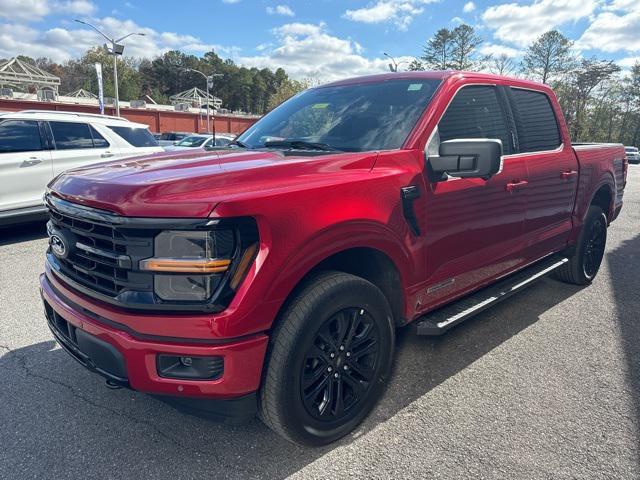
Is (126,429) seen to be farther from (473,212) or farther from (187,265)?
(473,212)

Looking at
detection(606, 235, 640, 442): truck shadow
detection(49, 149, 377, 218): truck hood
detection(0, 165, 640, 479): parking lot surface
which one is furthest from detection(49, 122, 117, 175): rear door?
detection(606, 235, 640, 442): truck shadow

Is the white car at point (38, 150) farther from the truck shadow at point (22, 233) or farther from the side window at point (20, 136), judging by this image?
the truck shadow at point (22, 233)

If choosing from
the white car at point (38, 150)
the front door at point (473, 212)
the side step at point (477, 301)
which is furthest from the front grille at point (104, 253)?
the white car at point (38, 150)

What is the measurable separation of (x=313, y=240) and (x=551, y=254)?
3096mm

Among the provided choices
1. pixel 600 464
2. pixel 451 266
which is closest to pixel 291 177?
pixel 451 266

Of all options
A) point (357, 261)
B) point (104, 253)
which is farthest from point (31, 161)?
point (357, 261)

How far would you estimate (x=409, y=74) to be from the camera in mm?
3234

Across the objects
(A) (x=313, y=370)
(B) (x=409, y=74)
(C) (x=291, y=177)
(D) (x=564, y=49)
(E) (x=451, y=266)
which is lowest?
(A) (x=313, y=370)

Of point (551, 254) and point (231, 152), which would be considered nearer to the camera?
point (231, 152)

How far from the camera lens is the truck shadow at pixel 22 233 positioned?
6659 millimetres

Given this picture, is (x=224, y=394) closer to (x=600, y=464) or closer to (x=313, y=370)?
(x=313, y=370)

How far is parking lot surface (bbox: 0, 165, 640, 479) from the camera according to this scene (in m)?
2.23

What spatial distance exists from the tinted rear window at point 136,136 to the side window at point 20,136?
3.99ft

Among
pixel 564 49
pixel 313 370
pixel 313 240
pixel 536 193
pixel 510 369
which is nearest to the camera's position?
pixel 313 240
